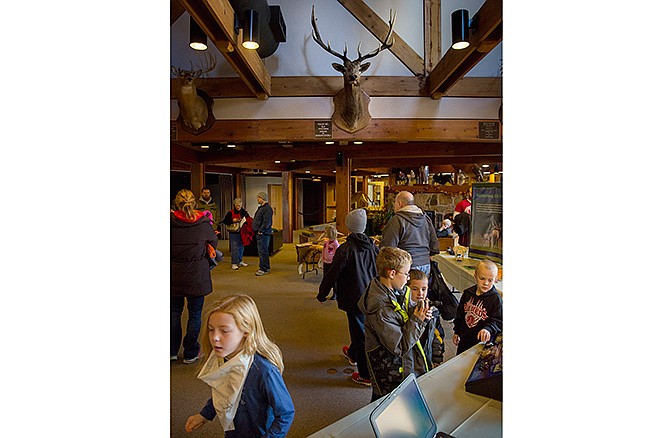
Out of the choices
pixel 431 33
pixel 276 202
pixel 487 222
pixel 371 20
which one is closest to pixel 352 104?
pixel 371 20

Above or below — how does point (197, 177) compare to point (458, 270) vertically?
above

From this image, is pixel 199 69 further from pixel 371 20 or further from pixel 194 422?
pixel 194 422

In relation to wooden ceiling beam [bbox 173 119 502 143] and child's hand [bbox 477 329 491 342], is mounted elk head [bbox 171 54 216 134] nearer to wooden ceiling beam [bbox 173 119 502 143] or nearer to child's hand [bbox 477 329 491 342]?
wooden ceiling beam [bbox 173 119 502 143]

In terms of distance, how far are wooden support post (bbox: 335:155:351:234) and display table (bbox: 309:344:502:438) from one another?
14.7ft

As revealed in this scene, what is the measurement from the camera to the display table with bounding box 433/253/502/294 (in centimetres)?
313

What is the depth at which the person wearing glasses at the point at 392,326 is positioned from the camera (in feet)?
5.23

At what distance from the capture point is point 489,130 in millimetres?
4477

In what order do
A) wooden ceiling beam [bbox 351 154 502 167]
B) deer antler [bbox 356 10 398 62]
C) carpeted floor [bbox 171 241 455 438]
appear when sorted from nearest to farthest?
carpeted floor [bbox 171 241 455 438]
deer antler [bbox 356 10 398 62]
wooden ceiling beam [bbox 351 154 502 167]

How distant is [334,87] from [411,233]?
7.53ft

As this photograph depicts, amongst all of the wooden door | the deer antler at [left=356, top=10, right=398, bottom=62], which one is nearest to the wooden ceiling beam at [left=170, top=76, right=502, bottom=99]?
the deer antler at [left=356, top=10, right=398, bottom=62]

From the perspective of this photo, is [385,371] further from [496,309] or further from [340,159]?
[340,159]

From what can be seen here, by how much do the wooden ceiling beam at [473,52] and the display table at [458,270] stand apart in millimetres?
1537

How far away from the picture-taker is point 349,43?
14.5 feet

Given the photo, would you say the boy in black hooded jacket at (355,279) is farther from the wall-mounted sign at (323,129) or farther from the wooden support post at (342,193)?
the wooden support post at (342,193)
